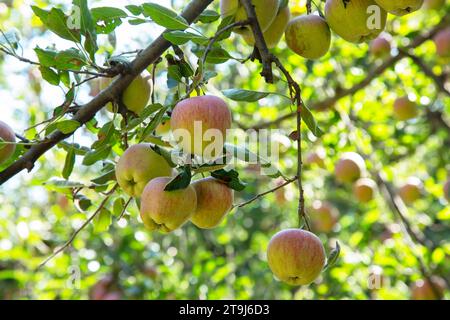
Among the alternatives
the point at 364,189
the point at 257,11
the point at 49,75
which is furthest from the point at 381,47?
the point at 49,75

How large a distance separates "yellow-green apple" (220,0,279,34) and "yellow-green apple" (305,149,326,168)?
1.66 m

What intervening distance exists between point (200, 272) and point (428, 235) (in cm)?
159

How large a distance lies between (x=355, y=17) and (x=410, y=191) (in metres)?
2.23

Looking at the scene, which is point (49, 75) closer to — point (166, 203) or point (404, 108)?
point (166, 203)

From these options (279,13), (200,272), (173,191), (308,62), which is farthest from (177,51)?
(200,272)

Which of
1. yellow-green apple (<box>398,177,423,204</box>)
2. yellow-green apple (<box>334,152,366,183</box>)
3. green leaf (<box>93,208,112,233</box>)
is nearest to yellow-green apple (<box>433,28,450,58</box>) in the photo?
yellow-green apple (<box>334,152,366,183</box>)

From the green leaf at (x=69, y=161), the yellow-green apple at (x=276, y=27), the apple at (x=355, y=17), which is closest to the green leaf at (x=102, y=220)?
the green leaf at (x=69, y=161)

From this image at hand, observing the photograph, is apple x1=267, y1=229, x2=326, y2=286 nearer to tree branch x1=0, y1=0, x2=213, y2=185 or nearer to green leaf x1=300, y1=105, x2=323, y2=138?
green leaf x1=300, y1=105, x2=323, y2=138

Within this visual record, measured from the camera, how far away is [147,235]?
2998 mm

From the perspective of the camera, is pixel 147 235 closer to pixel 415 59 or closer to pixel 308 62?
pixel 308 62

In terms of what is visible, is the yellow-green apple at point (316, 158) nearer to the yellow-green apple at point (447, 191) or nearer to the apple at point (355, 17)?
the yellow-green apple at point (447, 191)

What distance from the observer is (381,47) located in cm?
262

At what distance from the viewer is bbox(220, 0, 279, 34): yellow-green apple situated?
3.89 ft

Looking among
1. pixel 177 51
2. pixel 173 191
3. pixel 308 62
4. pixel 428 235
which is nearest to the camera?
pixel 173 191
